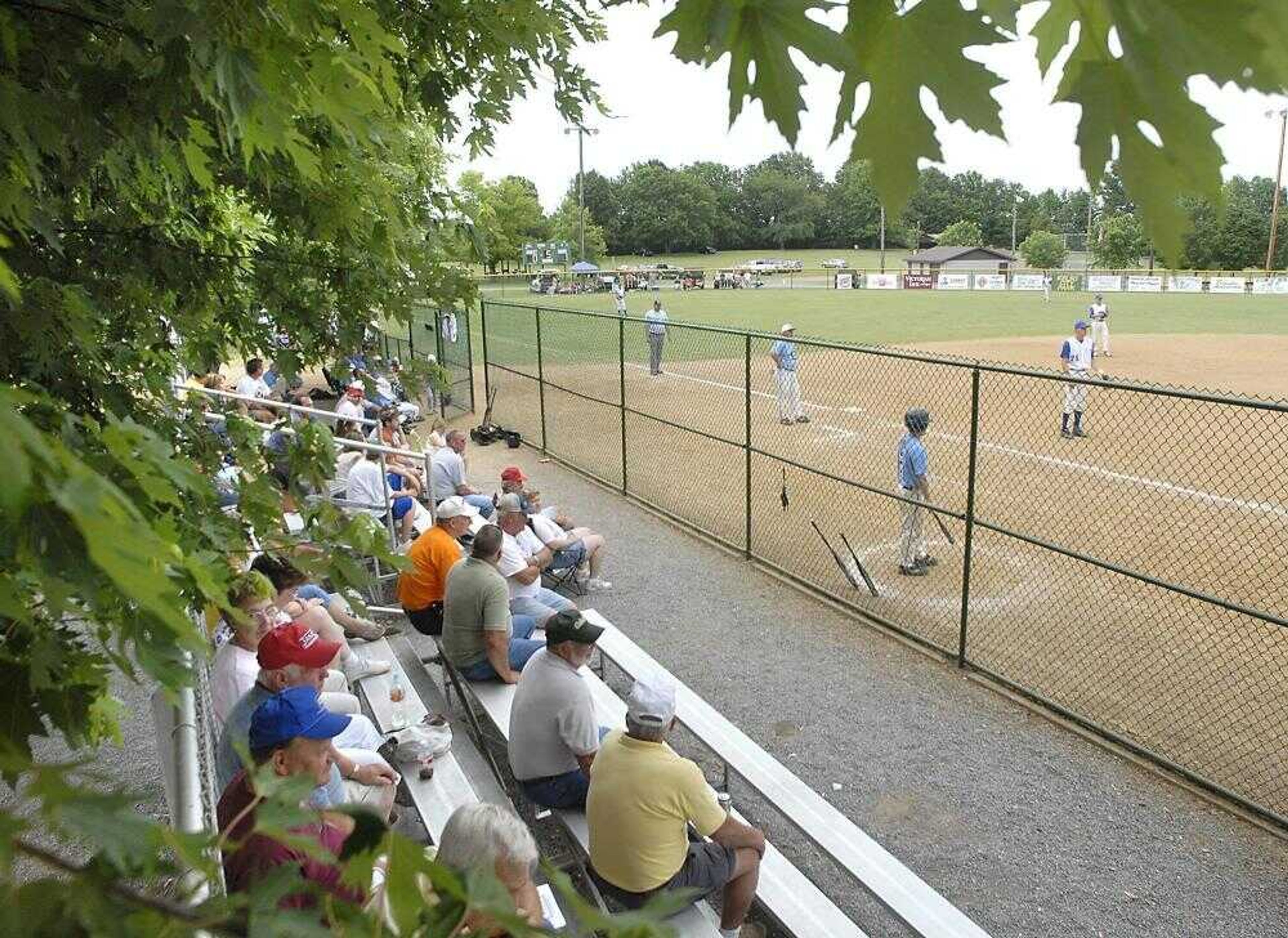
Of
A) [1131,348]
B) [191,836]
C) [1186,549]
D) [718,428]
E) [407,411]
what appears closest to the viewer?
[191,836]

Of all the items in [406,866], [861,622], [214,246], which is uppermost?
[214,246]

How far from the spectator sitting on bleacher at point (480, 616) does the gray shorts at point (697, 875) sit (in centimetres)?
188

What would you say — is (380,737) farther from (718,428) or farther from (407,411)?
(718,428)

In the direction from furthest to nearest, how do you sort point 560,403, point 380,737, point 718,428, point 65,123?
point 560,403, point 718,428, point 380,737, point 65,123

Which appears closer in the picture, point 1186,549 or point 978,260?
point 1186,549

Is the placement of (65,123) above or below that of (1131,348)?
above

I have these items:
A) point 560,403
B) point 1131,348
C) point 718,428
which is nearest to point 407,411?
point 560,403

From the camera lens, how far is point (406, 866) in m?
0.90

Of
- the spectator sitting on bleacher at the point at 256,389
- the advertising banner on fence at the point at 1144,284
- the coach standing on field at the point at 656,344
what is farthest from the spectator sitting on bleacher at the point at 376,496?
the advertising banner on fence at the point at 1144,284

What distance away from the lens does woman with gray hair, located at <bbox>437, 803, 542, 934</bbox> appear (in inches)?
108

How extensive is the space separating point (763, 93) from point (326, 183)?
2936 mm

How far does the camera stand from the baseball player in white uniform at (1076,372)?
14.1m

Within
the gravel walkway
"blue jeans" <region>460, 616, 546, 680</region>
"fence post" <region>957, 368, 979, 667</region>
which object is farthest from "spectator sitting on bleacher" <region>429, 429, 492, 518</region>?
"fence post" <region>957, 368, 979, 667</region>

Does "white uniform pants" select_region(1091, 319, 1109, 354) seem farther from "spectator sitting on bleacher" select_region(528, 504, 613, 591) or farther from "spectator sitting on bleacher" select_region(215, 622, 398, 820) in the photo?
"spectator sitting on bleacher" select_region(215, 622, 398, 820)
